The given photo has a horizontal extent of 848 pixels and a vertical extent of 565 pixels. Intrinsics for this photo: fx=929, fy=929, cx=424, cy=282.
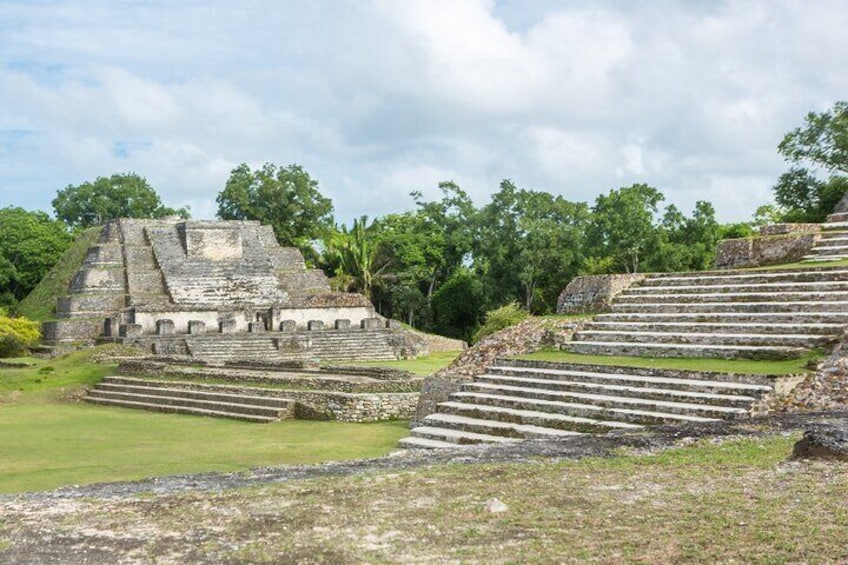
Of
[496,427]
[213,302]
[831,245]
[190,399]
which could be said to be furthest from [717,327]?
[213,302]

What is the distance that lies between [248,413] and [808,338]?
32.4ft

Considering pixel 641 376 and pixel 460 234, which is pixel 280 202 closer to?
pixel 460 234

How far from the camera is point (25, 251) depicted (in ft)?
148

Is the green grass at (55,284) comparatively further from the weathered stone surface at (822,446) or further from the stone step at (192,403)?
the weathered stone surface at (822,446)

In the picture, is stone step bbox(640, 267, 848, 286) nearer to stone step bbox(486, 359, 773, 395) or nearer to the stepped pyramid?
the stepped pyramid

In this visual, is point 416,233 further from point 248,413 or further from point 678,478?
point 678,478

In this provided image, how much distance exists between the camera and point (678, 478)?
6.79 m

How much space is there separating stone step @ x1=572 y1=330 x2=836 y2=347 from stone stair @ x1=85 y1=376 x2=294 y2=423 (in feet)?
19.7

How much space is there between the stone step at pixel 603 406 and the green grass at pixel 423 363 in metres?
8.69

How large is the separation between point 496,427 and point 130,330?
2167 centimetres

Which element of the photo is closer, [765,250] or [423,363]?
[765,250]

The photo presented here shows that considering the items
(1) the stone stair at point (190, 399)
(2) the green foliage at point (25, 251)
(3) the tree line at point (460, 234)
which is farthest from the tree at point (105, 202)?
(1) the stone stair at point (190, 399)

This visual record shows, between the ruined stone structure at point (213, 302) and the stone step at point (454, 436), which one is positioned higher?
the ruined stone structure at point (213, 302)

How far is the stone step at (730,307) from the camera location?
40.5 feet
